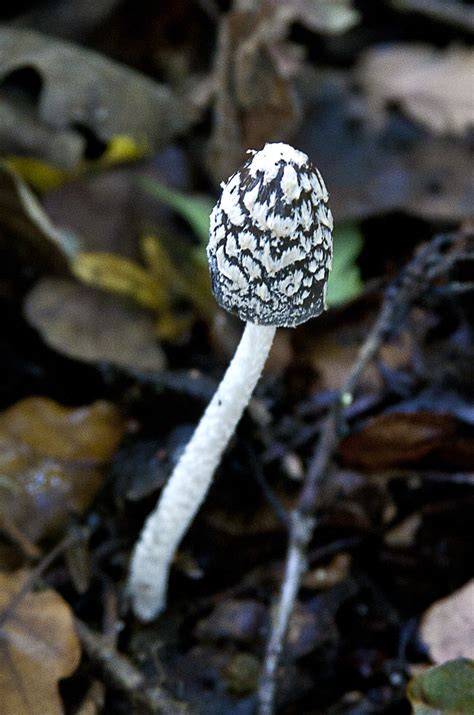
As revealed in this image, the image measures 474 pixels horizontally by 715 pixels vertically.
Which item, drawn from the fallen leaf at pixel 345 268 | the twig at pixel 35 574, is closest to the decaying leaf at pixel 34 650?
the twig at pixel 35 574

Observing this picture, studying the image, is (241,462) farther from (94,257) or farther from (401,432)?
(94,257)

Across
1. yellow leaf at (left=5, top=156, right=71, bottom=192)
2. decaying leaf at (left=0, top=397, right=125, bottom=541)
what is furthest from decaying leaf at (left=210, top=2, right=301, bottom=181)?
decaying leaf at (left=0, top=397, right=125, bottom=541)

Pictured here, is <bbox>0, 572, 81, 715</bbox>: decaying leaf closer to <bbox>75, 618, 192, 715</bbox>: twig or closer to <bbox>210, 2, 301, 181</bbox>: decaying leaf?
<bbox>75, 618, 192, 715</bbox>: twig


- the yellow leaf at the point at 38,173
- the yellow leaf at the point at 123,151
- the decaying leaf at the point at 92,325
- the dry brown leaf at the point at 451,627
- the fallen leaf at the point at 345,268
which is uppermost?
the yellow leaf at the point at 38,173

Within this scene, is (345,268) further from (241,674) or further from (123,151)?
(241,674)

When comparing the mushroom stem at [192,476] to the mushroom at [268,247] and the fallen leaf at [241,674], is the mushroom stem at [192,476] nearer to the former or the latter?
the mushroom at [268,247]

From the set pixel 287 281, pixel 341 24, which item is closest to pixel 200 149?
pixel 341 24

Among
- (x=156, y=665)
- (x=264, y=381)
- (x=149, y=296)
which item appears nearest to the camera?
(x=156, y=665)
